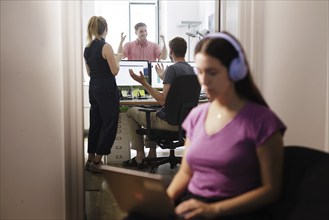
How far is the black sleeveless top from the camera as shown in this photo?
3.54m

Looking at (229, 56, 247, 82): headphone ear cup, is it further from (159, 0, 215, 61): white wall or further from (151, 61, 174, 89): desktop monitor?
(159, 0, 215, 61): white wall

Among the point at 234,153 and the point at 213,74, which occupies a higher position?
the point at 213,74

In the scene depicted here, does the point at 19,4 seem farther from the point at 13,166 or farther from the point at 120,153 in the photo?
the point at 120,153

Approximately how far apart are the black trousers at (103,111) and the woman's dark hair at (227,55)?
2.35 m

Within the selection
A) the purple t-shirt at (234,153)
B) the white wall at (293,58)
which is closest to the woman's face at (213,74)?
the purple t-shirt at (234,153)

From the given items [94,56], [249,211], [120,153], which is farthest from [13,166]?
[120,153]

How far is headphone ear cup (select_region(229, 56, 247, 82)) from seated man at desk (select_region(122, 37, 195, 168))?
171cm

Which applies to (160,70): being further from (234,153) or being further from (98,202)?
(234,153)

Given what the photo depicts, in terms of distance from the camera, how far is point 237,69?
1330 mm

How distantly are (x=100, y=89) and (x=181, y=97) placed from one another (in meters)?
0.77

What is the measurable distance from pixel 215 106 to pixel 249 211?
0.40m

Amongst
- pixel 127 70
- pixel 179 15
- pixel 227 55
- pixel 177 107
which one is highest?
pixel 179 15

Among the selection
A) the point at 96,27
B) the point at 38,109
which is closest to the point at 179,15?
the point at 96,27

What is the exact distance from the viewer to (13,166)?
208 cm
